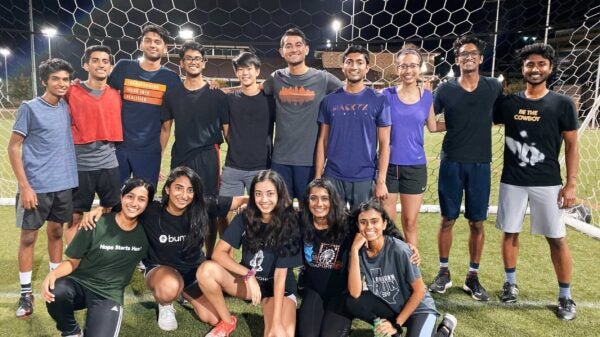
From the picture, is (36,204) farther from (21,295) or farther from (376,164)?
(376,164)

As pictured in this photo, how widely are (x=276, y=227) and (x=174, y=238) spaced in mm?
589

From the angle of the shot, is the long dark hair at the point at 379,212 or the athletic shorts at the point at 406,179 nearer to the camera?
the long dark hair at the point at 379,212

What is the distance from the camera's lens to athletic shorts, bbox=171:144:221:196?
9.87 feet

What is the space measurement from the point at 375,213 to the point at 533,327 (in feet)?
4.00

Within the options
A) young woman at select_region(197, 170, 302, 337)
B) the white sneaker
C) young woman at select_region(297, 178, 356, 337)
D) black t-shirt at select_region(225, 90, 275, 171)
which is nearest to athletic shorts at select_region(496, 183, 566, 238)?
young woman at select_region(297, 178, 356, 337)

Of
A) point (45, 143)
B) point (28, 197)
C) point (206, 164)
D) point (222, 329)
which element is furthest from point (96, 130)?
point (222, 329)

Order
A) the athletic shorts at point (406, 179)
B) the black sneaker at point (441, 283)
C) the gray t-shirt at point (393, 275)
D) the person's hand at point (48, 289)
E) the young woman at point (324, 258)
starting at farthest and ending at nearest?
the black sneaker at point (441, 283), the athletic shorts at point (406, 179), the young woman at point (324, 258), the gray t-shirt at point (393, 275), the person's hand at point (48, 289)

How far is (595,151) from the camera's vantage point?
35.6 ft

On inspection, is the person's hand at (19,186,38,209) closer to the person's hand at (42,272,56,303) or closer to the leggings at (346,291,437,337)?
the person's hand at (42,272,56,303)

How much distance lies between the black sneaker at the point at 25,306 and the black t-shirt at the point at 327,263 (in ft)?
5.36

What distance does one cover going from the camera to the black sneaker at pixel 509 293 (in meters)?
2.85

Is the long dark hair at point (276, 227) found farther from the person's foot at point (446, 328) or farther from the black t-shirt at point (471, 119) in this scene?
the black t-shirt at point (471, 119)

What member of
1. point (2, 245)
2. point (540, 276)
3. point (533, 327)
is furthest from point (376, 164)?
point (2, 245)

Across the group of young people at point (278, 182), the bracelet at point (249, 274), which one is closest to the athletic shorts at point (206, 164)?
the group of young people at point (278, 182)
